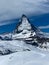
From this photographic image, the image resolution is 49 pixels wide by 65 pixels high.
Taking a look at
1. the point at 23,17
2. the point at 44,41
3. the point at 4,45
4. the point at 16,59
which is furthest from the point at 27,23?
the point at 16,59

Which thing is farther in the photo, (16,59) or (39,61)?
(16,59)

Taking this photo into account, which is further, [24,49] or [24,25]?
[24,25]

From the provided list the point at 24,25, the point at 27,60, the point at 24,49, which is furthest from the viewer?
the point at 24,25

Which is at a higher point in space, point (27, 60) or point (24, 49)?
point (27, 60)

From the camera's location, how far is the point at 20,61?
66.2 metres

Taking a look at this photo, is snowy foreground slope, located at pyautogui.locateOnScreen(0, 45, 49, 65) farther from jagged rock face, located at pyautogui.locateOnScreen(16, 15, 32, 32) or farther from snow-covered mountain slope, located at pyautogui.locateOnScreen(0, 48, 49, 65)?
jagged rock face, located at pyautogui.locateOnScreen(16, 15, 32, 32)

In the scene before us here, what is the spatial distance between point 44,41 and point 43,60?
88219 mm

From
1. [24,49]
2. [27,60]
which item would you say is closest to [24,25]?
[24,49]

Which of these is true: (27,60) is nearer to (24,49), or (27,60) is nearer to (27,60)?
(27,60)

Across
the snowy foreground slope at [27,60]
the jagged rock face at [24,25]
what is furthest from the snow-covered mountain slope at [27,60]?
the jagged rock face at [24,25]

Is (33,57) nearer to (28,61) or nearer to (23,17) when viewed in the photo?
(28,61)

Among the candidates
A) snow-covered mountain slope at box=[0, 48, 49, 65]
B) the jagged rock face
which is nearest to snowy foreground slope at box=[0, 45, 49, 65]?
snow-covered mountain slope at box=[0, 48, 49, 65]

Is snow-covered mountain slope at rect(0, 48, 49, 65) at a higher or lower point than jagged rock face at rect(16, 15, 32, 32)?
higher

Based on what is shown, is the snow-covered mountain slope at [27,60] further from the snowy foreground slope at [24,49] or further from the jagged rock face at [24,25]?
the jagged rock face at [24,25]
